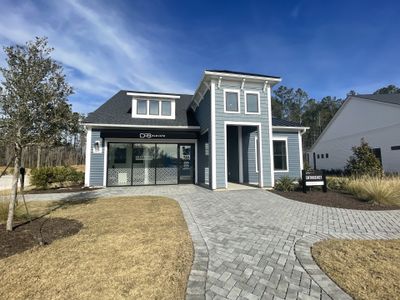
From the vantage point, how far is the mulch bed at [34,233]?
4.38 metres

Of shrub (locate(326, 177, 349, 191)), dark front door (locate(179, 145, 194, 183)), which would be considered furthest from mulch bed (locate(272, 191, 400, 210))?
dark front door (locate(179, 145, 194, 183))

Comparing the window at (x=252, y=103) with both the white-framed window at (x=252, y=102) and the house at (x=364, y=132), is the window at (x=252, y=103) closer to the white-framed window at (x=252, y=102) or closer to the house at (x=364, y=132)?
the white-framed window at (x=252, y=102)

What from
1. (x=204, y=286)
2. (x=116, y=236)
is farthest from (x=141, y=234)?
(x=204, y=286)

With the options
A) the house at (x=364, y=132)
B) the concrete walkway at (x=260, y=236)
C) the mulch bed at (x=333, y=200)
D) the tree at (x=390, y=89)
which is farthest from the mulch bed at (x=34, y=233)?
the tree at (x=390, y=89)

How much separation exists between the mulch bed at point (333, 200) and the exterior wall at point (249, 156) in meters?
3.68

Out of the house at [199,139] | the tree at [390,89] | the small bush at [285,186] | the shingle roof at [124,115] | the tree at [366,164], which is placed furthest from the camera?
the tree at [390,89]

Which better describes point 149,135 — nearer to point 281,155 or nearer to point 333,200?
point 281,155

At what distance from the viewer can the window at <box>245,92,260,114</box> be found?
41.3 feet

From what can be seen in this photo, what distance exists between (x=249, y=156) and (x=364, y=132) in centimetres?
1509

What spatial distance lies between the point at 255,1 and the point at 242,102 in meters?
4.99

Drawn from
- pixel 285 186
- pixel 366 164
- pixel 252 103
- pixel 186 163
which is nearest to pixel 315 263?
pixel 285 186

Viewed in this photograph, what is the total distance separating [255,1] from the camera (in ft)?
35.9

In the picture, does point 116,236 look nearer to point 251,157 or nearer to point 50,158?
point 251,157

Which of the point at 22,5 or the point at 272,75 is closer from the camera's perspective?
the point at 22,5
